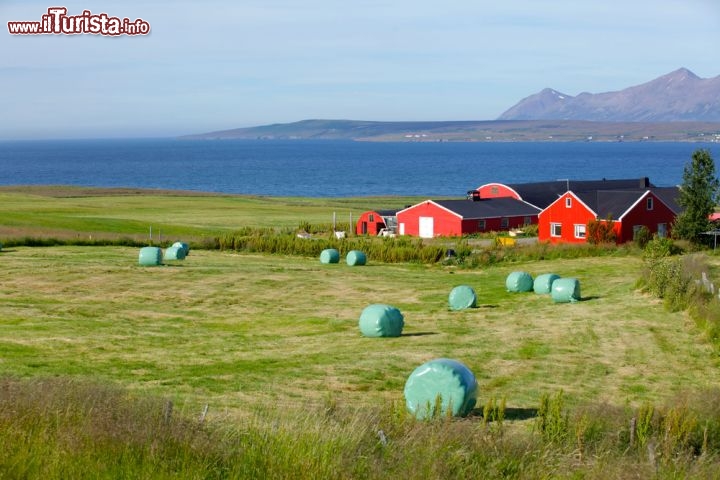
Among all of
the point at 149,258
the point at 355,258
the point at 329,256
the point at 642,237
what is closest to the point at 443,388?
the point at 149,258

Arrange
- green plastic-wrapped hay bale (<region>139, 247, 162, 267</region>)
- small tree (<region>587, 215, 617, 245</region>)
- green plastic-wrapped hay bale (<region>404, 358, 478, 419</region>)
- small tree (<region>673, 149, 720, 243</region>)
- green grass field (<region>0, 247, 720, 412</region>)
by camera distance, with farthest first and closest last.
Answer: small tree (<region>587, 215, 617, 245</region>) → small tree (<region>673, 149, 720, 243</region>) → green plastic-wrapped hay bale (<region>139, 247, 162, 267</region>) → green grass field (<region>0, 247, 720, 412</region>) → green plastic-wrapped hay bale (<region>404, 358, 478, 419</region>)

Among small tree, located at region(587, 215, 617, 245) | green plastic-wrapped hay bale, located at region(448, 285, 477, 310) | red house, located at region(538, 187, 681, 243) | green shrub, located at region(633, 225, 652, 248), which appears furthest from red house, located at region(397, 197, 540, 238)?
green plastic-wrapped hay bale, located at region(448, 285, 477, 310)

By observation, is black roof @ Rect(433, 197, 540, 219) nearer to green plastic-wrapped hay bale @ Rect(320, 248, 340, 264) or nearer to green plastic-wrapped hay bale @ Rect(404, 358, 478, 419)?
green plastic-wrapped hay bale @ Rect(320, 248, 340, 264)

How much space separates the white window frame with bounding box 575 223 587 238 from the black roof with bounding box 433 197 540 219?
10654 mm

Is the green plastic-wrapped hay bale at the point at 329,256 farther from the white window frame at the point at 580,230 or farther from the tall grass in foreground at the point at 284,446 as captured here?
the tall grass in foreground at the point at 284,446

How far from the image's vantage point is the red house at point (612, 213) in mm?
59156

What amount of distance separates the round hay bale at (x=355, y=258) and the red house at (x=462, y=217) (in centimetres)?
2078

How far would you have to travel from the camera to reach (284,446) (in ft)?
38.2

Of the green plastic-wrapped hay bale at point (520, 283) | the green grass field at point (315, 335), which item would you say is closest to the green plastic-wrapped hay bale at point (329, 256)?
the green grass field at point (315, 335)

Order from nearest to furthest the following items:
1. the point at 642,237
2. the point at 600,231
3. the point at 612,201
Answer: the point at 642,237
the point at 600,231
the point at 612,201

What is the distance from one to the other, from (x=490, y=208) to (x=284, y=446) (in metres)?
62.7

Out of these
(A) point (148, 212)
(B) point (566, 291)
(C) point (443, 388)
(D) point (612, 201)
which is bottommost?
(A) point (148, 212)

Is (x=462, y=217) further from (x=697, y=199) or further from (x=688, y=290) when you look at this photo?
(x=688, y=290)

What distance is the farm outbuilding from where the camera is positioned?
76562 mm
